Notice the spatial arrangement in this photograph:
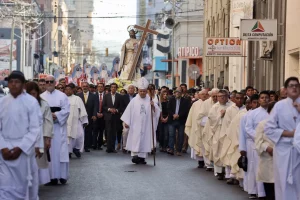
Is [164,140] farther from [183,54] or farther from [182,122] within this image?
[183,54]

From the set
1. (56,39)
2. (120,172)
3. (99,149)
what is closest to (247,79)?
(99,149)

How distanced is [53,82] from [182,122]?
10.1 m

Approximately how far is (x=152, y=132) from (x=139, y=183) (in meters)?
5.79

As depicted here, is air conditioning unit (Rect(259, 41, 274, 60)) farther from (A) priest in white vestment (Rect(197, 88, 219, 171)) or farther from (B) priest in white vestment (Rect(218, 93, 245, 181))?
(B) priest in white vestment (Rect(218, 93, 245, 181))

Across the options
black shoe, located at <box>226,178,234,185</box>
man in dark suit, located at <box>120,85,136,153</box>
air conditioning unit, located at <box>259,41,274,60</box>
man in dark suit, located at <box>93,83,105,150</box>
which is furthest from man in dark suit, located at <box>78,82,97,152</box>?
black shoe, located at <box>226,178,234,185</box>

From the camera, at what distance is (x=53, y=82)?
653 inches

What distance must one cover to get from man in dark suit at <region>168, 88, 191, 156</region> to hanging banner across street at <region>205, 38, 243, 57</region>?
917 centimetres

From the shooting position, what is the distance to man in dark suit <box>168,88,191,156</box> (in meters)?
25.9

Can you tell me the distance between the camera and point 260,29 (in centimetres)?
2856

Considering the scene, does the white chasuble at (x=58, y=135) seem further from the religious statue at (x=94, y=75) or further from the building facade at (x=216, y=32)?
the religious statue at (x=94, y=75)

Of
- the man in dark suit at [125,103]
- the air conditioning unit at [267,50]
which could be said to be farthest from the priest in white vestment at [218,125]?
the air conditioning unit at [267,50]

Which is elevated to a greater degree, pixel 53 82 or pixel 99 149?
pixel 53 82

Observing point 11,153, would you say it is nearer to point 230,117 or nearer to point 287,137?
point 287,137

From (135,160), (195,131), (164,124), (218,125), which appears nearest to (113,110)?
(164,124)
